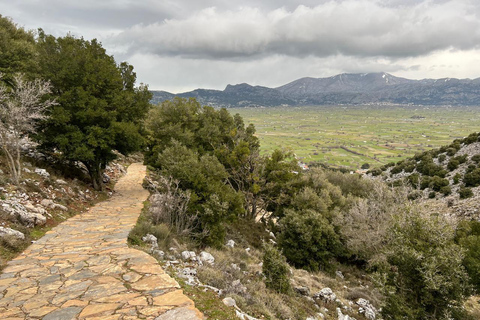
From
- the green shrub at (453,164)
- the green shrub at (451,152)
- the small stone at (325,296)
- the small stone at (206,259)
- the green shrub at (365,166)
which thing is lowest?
the green shrub at (365,166)

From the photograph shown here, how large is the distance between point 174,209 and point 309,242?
30.4 ft

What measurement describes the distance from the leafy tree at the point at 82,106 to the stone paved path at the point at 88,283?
6413mm

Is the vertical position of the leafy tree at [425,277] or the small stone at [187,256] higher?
the small stone at [187,256]

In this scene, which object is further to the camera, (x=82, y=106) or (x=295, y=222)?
(x=295, y=222)

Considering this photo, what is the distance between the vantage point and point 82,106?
15.2 m

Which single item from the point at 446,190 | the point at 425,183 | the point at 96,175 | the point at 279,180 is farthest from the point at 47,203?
the point at 425,183

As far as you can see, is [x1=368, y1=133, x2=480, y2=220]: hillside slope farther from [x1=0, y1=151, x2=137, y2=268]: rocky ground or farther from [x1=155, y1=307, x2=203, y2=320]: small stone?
[x1=0, y1=151, x2=137, y2=268]: rocky ground

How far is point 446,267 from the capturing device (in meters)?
9.15

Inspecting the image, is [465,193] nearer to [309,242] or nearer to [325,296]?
[309,242]

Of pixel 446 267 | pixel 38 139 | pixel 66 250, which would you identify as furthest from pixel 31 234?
pixel 446 267

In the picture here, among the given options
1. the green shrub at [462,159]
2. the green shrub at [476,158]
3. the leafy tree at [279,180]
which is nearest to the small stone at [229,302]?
the leafy tree at [279,180]

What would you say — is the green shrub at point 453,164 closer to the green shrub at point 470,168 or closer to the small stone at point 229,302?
the green shrub at point 470,168

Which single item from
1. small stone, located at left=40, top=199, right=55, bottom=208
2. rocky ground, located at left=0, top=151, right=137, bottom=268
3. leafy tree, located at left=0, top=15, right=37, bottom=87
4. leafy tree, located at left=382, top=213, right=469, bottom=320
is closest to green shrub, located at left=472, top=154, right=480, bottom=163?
leafy tree, located at left=382, top=213, right=469, bottom=320

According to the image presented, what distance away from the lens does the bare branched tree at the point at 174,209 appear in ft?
39.0
